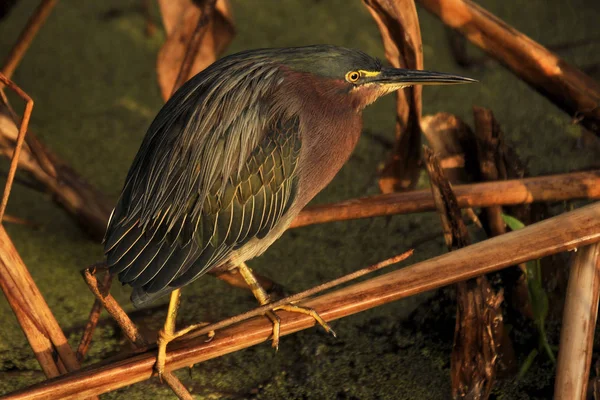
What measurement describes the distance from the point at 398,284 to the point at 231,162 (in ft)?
1.53

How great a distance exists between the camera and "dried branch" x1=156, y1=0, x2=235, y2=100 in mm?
2674

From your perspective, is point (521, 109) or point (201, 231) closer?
point (201, 231)

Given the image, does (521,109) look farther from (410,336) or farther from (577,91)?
(410,336)

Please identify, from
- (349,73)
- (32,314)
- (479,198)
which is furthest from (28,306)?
(479,198)

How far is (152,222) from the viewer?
6.68ft

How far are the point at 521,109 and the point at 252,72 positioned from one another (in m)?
1.59

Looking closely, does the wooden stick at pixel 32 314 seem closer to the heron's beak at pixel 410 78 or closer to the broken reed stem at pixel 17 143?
the broken reed stem at pixel 17 143

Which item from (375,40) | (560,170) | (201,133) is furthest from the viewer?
(375,40)

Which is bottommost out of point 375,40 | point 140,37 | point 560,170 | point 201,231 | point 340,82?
point 201,231

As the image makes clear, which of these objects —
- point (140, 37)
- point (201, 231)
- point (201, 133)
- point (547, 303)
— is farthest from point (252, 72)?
point (140, 37)

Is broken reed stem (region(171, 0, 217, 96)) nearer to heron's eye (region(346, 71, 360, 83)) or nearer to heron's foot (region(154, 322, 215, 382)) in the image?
heron's eye (region(346, 71, 360, 83))

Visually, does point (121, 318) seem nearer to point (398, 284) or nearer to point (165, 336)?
point (165, 336)

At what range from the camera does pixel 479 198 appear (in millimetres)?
2330

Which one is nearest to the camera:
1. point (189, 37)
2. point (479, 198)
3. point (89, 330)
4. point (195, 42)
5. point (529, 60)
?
point (89, 330)
